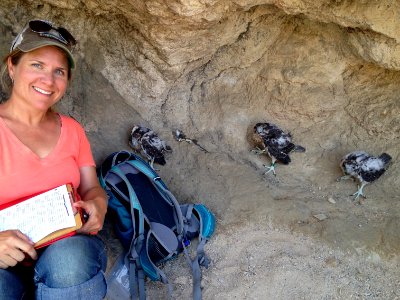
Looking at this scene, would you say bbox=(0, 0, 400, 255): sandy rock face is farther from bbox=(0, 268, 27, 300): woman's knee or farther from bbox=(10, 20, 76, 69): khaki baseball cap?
bbox=(0, 268, 27, 300): woman's knee

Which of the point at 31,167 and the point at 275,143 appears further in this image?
the point at 275,143

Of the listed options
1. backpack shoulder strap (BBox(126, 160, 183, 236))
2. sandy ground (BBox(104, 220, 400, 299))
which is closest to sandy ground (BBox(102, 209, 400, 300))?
sandy ground (BBox(104, 220, 400, 299))

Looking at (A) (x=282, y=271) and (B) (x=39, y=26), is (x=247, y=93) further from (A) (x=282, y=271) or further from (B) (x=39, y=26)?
(B) (x=39, y=26)

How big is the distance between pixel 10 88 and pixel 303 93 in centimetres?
285

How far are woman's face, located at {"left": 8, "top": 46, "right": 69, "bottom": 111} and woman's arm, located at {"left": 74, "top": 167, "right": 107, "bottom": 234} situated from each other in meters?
0.51

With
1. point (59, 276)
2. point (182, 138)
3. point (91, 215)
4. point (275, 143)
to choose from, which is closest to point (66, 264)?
point (59, 276)

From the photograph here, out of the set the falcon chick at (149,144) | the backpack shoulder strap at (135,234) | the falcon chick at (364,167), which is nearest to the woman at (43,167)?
the backpack shoulder strap at (135,234)

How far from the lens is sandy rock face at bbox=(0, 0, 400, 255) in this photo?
134 inches

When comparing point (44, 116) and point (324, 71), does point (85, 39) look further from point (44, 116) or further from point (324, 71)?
point (324, 71)

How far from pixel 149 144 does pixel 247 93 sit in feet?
4.19

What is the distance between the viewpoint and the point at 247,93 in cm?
449

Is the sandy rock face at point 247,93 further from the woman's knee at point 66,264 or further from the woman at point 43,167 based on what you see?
the woman's knee at point 66,264

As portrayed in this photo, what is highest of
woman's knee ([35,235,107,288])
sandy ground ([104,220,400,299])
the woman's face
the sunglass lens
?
the sunglass lens

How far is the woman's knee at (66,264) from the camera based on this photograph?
202cm
